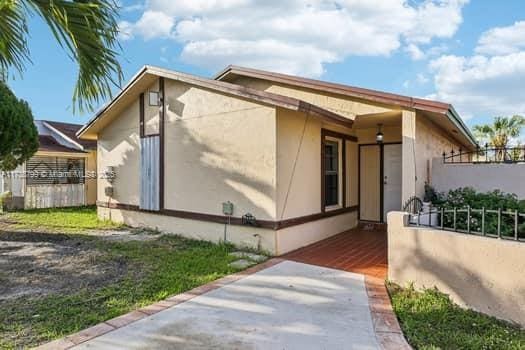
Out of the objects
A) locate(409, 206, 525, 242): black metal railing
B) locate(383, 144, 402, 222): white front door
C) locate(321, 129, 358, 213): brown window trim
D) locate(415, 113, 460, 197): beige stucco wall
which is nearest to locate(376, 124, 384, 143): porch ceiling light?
locate(383, 144, 402, 222): white front door

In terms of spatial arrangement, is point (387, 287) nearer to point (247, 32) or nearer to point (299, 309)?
point (299, 309)

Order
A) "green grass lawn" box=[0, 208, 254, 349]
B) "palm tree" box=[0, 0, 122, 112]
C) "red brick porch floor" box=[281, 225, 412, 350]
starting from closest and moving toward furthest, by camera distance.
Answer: "palm tree" box=[0, 0, 122, 112], "red brick porch floor" box=[281, 225, 412, 350], "green grass lawn" box=[0, 208, 254, 349]

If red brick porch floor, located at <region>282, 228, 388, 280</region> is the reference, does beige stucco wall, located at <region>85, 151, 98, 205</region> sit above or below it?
above

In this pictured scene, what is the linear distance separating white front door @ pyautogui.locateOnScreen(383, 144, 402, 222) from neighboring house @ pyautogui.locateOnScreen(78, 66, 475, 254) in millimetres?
28

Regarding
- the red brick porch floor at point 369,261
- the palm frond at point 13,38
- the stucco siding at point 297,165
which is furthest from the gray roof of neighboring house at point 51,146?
the red brick porch floor at point 369,261

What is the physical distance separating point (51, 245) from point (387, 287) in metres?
7.29

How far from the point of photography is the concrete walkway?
3.52 m

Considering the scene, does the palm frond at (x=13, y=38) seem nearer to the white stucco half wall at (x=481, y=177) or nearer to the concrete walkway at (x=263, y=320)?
the concrete walkway at (x=263, y=320)

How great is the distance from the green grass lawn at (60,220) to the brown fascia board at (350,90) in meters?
6.06

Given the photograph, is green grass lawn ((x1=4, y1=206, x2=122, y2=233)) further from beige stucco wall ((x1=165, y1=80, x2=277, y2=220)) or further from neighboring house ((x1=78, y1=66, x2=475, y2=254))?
beige stucco wall ((x1=165, y1=80, x2=277, y2=220))

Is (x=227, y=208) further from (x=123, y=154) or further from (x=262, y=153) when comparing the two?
(x=123, y=154)

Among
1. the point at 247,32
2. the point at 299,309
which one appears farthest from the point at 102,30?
the point at 247,32

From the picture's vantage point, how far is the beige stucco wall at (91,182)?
659 inches

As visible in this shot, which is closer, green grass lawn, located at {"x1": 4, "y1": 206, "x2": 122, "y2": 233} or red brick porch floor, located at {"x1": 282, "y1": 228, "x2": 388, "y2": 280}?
red brick porch floor, located at {"x1": 282, "y1": 228, "x2": 388, "y2": 280}
